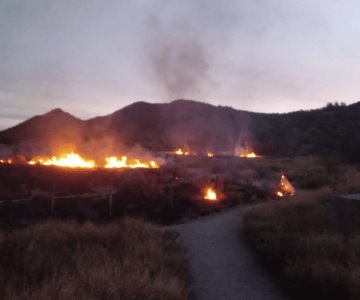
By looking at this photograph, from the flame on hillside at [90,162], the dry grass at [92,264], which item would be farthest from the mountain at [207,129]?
the dry grass at [92,264]

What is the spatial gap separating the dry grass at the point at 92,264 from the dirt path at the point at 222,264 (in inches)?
21.8

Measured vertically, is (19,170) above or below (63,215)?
above

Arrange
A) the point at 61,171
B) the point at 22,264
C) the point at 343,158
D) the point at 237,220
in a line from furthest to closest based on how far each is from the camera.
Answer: the point at 343,158, the point at 61,171, the point at 237,220, the point at 22,264

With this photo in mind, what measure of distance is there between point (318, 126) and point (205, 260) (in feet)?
184

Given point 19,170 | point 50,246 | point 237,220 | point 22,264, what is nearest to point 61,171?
point 19,170

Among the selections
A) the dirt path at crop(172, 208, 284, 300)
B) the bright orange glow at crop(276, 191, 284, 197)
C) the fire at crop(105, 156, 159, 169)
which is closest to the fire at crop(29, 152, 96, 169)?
the fire at crop(105, 156, 159, 169)

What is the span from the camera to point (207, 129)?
242 feet

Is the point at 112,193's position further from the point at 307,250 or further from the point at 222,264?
the point at 307,250

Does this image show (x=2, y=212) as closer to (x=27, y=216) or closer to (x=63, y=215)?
(x=27, y=216)

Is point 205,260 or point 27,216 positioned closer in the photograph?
point 205,260

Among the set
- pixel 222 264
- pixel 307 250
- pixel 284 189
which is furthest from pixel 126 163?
pixel 307 250

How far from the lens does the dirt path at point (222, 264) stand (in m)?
8.28

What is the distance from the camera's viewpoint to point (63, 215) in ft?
48.4

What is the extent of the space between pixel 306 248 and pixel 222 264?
2149mm
